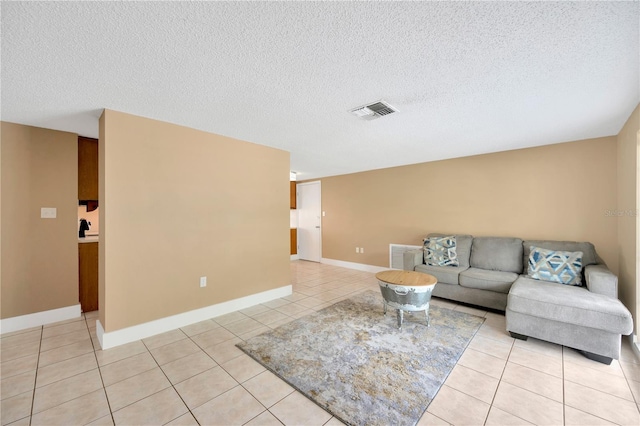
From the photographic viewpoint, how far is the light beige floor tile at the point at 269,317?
2975 millimetres

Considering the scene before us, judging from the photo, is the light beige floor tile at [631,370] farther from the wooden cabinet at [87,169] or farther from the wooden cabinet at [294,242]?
the wooden cabinet at [294,242]

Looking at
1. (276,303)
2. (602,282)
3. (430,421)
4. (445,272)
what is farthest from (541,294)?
(276,303)

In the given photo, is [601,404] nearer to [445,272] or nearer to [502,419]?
[502,419]

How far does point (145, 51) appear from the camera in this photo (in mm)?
1521

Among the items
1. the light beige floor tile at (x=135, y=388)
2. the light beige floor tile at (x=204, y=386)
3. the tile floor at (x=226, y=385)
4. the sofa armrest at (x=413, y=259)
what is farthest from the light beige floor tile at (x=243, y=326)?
the sofa armrest at (x=413, y=259)

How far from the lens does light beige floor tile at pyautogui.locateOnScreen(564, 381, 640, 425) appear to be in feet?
5.12

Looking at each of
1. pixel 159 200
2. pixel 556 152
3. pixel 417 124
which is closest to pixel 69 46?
pixel 159 200

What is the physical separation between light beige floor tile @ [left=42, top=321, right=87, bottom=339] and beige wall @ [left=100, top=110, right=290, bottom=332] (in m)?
0.71

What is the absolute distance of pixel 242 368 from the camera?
81.6 inches

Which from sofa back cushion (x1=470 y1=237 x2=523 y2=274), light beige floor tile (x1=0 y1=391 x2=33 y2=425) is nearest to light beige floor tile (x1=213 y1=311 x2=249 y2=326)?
light beige floor tile (x1=0 y1=391 x2=33 y2=425)

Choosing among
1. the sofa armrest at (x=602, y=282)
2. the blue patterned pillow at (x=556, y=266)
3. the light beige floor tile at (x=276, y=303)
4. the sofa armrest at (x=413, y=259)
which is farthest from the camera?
the sofa armrest at (x=413, y=259)

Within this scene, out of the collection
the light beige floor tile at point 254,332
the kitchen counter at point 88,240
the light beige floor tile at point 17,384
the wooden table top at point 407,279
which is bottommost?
the light beige floor tile at point 254,332

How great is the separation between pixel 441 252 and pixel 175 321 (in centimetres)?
368

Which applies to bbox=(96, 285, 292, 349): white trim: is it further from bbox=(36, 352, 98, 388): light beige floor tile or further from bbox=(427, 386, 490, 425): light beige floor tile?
bbox=(427, 386, 490, 425): light beige floor tile
